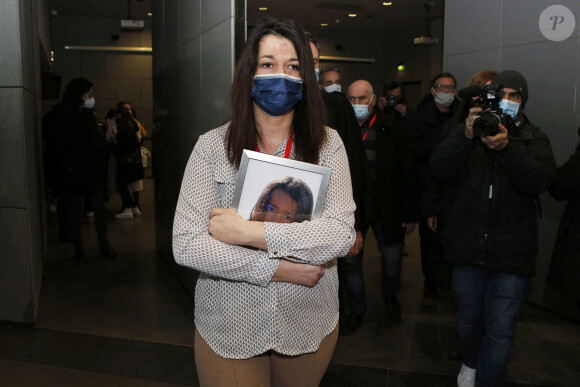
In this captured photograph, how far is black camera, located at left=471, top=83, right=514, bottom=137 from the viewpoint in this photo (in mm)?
2457

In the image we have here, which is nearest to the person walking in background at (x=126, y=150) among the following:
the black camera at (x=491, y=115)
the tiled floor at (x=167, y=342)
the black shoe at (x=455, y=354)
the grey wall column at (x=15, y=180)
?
the tiled floor at (x=167, y=342)

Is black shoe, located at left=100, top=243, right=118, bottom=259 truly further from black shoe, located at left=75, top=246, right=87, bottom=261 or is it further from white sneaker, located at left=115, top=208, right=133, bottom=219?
white sneaker, located at left=115, top=208, right=133, bottom=219

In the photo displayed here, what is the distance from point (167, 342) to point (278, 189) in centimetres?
260

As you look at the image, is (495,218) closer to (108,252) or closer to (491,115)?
(491,115)

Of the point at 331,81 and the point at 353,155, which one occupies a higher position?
the point at 331,81

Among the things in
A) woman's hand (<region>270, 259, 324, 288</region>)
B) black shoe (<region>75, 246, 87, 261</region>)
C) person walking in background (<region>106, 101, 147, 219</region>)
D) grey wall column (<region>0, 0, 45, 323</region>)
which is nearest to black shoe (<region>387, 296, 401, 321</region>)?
grey wall column (<region>0, 0, 45, 323</region>)

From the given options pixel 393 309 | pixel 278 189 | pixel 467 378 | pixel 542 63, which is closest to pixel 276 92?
pixel 278 189

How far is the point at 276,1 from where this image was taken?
12453 millimetres

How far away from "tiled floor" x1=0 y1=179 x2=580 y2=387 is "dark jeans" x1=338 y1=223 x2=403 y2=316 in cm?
20

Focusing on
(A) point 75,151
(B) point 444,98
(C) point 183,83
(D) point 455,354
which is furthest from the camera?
(A) point 75,151

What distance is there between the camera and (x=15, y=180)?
3.73 m

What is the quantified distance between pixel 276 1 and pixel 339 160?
38.2 ft

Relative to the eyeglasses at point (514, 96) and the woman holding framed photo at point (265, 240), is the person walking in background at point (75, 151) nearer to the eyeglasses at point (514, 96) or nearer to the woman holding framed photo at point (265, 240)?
the eyeglasses at point (514, 96)

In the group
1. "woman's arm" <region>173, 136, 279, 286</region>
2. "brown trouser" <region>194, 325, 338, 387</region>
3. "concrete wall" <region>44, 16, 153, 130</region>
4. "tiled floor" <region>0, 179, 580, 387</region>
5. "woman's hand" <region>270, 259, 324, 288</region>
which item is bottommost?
"tiled floor" <region>0, 179, 580, 387</region>
